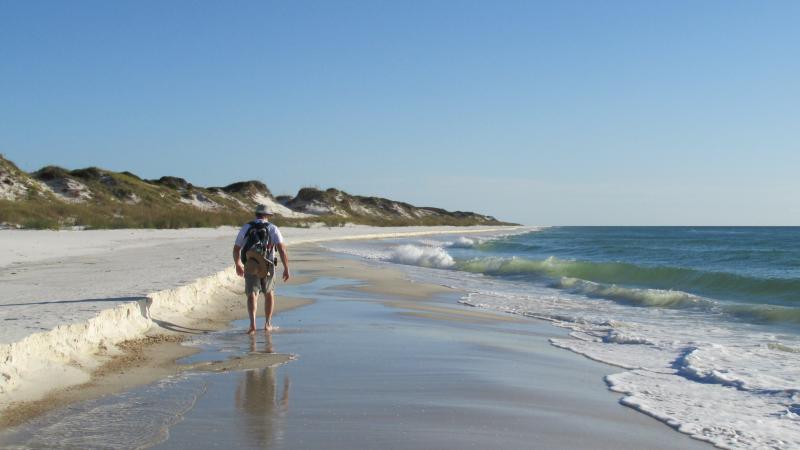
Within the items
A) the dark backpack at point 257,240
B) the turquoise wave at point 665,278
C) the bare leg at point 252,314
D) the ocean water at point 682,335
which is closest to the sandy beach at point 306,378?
the bare leg at point 252,314

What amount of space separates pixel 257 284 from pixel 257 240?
617mm

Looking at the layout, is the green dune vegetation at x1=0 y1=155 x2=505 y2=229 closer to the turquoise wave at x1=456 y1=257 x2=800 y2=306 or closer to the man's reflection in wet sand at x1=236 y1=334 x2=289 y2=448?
the turquoise wave at x1=456 y1=257 x2=800 y2=306

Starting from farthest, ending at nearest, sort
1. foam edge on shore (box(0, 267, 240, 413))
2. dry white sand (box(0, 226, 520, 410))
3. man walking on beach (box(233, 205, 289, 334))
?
man walking on beach (box(233, 205, 289, 334))
dry white sand (box(0, 226, 520, 410))
foam edge on shore (box(0, 267, 240, 413))

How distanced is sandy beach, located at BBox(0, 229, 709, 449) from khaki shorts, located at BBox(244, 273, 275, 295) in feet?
1.81

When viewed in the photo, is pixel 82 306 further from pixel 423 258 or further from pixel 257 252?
pixel 423 258

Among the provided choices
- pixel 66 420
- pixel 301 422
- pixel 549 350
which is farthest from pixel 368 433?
pixel 549 350

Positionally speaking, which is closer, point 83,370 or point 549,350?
point 83,370

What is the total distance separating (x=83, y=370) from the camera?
236 inches

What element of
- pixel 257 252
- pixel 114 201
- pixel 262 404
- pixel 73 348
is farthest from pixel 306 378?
pixel 114 201

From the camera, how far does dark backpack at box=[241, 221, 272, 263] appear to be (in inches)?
344

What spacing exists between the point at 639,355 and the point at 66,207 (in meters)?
34.4

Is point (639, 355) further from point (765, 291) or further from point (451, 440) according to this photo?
point (765, 291)

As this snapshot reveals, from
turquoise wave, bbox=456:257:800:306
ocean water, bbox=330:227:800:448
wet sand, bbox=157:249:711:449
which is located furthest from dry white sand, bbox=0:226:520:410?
turquoise wave, bbox=456:257:800:306

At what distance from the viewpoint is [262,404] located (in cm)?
514
